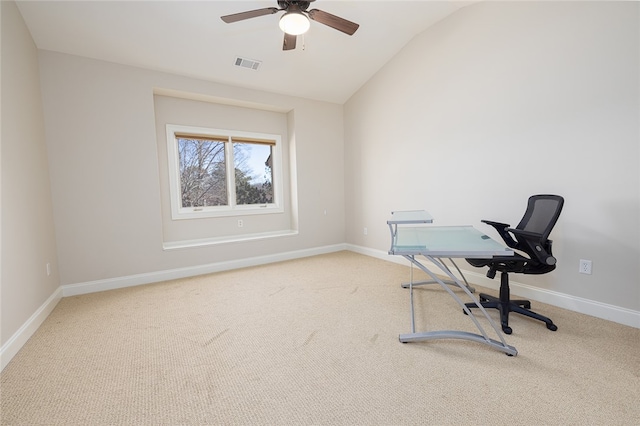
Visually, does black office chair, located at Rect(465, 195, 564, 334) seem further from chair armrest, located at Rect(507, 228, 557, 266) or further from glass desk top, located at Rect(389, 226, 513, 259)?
glass desk top, located at Rect(389, 226, 513, 259)

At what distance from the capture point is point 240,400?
1.42 m

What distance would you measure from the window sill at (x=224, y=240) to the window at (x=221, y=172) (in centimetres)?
37

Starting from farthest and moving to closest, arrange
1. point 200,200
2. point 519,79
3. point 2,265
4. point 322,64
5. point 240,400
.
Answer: point 200,200
point 322,64
point 519,79
point 2,265
point 240,400

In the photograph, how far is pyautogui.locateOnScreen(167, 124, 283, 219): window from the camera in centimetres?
388

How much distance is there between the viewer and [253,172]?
4.55m

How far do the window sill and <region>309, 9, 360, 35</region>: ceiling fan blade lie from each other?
293 centimetres

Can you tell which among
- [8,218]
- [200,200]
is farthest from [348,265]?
[8,218]

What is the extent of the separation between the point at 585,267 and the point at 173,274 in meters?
4.42

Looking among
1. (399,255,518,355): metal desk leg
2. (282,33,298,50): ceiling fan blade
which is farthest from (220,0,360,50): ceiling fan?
(399,255,518,355): metal desk leg

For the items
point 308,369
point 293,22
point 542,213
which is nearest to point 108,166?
point 293,22

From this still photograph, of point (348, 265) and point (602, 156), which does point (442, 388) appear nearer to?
point (602, 156)

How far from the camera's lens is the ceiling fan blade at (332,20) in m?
2.30

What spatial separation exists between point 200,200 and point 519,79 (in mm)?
4225

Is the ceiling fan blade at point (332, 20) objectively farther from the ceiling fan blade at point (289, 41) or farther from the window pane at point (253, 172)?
Answer: the window pane at point (253, 172)
